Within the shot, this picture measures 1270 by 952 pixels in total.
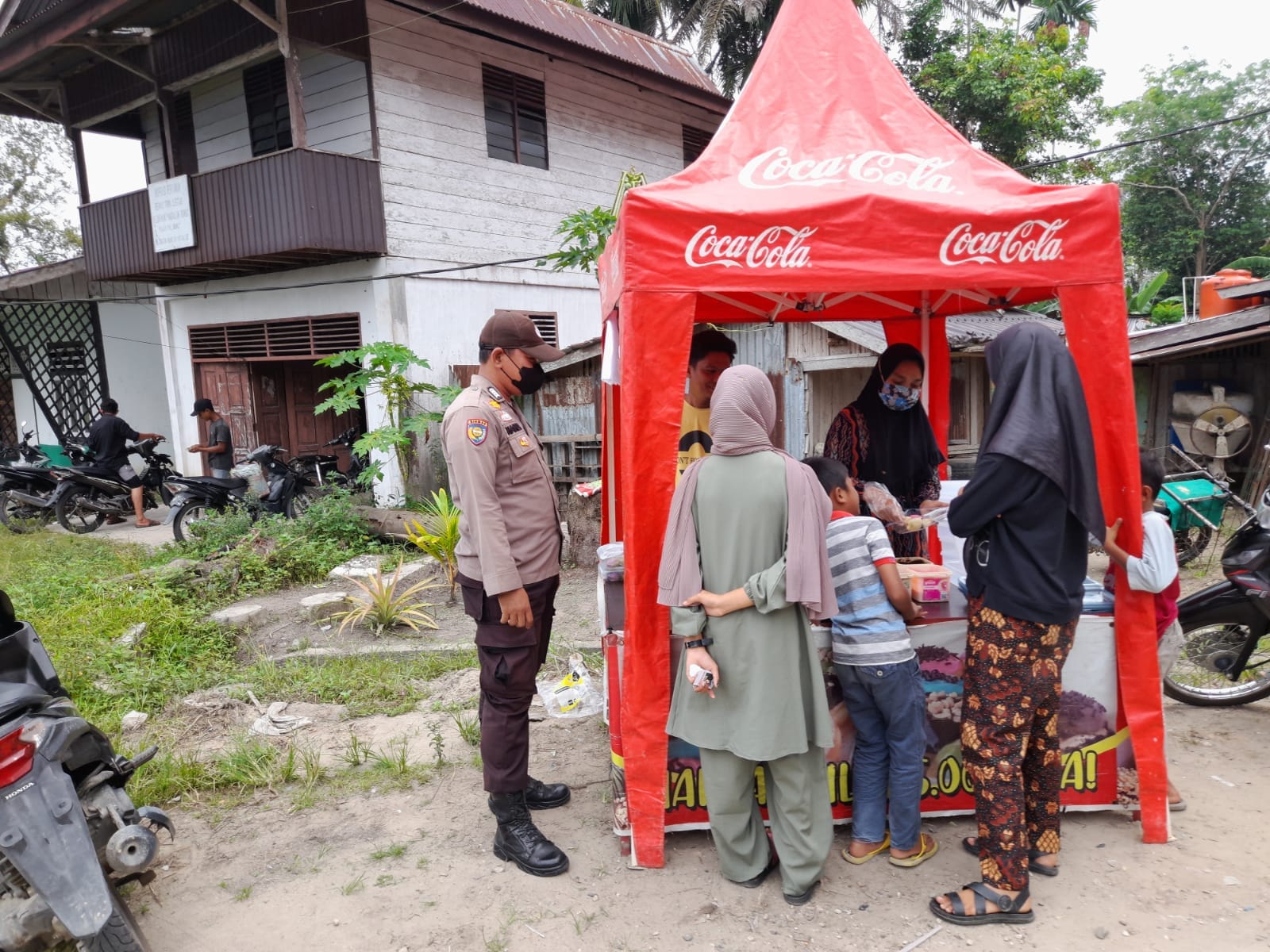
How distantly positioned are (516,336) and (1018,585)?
74.3 inches

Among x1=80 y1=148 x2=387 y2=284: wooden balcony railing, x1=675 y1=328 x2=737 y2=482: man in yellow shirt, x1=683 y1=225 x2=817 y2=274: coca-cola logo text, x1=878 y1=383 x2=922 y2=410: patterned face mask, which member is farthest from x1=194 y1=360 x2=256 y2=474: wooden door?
x1=683 y1=225 x2=817 y2=274: coca-cola logo text

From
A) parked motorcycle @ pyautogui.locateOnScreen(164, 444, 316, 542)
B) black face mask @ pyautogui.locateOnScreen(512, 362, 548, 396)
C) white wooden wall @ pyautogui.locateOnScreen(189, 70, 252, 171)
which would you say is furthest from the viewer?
white wooden wall @ pyautogui.locateOnScreen(189, 70, 252, 171)

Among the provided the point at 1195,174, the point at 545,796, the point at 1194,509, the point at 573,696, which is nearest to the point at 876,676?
the point at 545,796

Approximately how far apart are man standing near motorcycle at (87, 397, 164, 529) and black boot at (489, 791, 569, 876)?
924 cm

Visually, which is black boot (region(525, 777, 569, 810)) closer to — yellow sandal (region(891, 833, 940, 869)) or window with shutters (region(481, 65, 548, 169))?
yellow sandal (region(891, 833, 940, 869))

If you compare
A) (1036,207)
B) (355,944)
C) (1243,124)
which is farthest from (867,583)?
(1243,124)

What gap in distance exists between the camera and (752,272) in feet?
9.20

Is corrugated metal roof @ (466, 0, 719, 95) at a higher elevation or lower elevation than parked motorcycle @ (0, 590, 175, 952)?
higher

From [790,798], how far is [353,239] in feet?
27.4

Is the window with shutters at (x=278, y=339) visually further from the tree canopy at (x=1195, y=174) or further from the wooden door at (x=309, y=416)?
the tree canopy at (x=1195, y=174)

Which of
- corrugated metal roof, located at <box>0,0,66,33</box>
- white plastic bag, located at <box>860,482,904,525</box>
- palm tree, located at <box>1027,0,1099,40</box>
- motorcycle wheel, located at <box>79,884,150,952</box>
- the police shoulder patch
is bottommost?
motorcycle wheel, located at <box>79,884,150,952</box>

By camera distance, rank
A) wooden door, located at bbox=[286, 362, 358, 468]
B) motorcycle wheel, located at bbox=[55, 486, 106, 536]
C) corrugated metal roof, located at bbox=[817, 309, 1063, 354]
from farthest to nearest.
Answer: wooden door, located at bbox=[286, 362, 358, 468] < motorcycle wheel, located at bbox=[55, 486, 106, 536] < corrugated metal roof, located at bbox=[817, 309, 1063, 354]

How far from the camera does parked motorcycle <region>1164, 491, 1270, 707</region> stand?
3.64 metres

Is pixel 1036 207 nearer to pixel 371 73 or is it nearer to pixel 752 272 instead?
pixel 752 272
